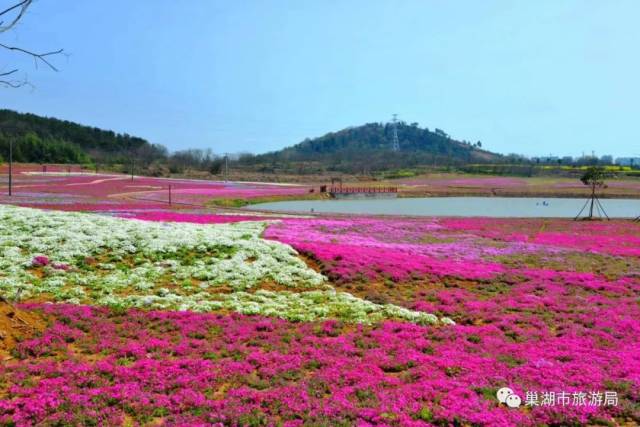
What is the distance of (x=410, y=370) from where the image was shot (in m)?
10.7

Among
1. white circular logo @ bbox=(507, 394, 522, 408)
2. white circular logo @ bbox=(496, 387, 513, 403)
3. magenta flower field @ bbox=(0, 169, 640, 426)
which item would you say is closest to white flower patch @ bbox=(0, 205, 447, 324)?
magenta flower field @ bbox=(0, 169, 640, 426)

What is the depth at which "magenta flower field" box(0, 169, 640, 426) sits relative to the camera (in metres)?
8.72

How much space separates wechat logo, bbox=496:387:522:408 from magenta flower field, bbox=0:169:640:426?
0.18 m

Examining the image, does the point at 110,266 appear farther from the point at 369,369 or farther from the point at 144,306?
the point at 369,369

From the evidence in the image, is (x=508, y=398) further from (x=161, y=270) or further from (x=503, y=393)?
(x=161, y=270)

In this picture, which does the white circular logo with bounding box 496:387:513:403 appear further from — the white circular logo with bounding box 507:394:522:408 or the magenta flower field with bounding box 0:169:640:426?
the magenta flower field with bounding box 0:169:640:426

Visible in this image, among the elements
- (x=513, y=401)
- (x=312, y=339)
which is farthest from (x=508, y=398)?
(x=312, y=339)

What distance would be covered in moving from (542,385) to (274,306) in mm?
8320

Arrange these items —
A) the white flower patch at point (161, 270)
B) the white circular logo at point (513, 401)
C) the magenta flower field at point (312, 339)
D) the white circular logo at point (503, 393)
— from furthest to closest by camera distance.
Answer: the white flower patch at point (161, 270) < the white circular logo at point (503, 393) < the white circular logo at point (513, 401) < the magenta flower field at point (312, 339)

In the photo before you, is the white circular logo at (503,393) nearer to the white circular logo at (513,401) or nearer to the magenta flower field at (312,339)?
the white circular logo at (513,401)

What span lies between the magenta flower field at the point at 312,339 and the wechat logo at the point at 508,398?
177 mm

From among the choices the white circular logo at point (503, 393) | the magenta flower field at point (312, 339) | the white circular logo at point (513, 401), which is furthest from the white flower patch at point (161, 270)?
the white circular logo at point (513, 401)

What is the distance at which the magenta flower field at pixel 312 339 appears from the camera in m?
8.72

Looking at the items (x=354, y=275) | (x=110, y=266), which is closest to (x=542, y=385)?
(x=354, y=275)
